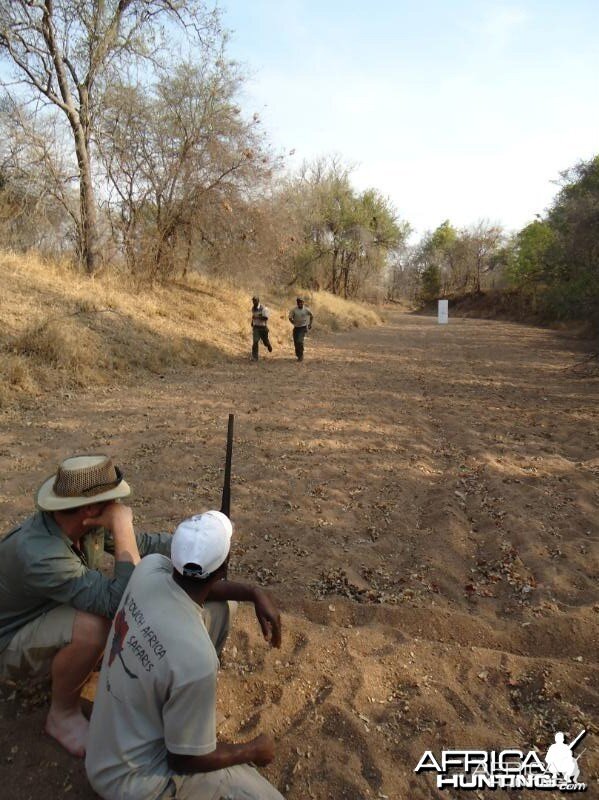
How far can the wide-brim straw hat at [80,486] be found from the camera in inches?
85.1

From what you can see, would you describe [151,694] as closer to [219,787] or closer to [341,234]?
[219,787]

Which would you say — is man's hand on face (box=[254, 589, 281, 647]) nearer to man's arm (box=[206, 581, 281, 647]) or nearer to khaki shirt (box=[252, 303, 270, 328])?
man's arm (box=[206, 581, 281, 647])

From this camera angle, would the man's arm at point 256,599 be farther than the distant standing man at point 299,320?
No

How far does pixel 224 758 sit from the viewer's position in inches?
64.6

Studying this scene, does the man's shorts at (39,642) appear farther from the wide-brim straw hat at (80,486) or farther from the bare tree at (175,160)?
the bare tree at (175,160)

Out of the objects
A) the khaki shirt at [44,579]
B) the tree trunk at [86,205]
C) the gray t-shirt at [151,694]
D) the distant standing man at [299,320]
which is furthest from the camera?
the tree trunk at [86,205]

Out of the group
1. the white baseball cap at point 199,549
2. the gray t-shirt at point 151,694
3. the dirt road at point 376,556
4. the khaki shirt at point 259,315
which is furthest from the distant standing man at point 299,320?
the gray t-shirt at point 151,694

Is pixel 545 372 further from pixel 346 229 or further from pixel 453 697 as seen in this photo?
pixel 346 229

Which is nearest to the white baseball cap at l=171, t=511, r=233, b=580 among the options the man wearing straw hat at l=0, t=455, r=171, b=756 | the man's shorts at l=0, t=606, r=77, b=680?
the man wearing straw hat at l=0, t=455, r=171, b=756

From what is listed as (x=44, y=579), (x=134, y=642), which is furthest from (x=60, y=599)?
(x=134, y=642)

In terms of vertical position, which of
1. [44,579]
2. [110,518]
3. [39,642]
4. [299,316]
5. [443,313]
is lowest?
[39,642]

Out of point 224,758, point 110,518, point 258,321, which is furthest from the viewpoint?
point 258,321

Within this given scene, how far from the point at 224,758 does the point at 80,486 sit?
3.78ft

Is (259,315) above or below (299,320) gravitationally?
above
